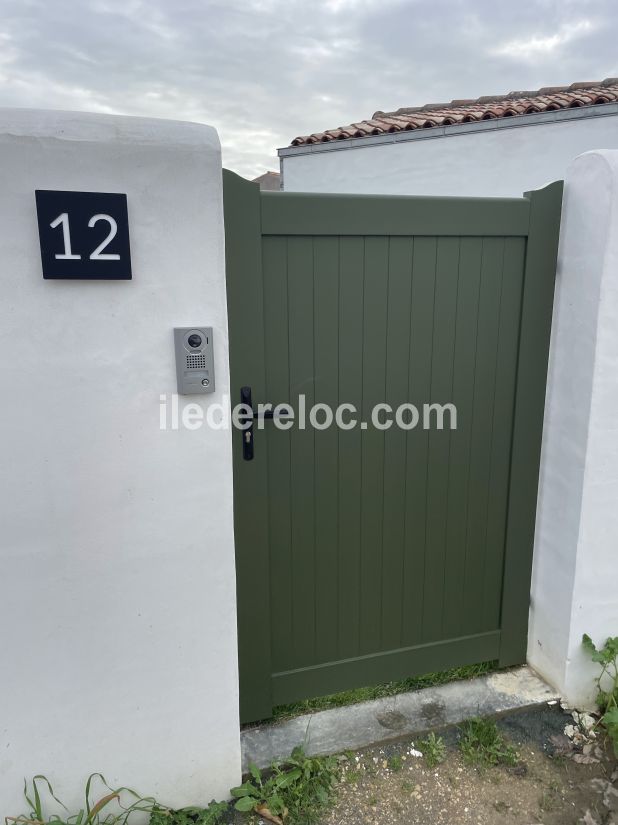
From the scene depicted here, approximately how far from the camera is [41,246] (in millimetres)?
1502

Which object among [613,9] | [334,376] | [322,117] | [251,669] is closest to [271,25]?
[322,117]

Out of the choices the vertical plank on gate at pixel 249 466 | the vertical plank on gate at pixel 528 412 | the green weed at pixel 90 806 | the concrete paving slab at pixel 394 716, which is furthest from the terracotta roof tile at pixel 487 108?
the green weed at pixel 90 806

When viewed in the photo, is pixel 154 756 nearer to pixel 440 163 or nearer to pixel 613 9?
pixel 440 163

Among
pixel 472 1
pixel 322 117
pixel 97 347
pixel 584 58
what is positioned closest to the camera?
pixel 97 347

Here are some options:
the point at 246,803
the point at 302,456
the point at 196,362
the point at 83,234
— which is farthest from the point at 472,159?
the point at 246,803

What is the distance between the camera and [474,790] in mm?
2025

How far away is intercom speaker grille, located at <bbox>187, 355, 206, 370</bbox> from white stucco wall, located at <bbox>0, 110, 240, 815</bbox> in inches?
2.7

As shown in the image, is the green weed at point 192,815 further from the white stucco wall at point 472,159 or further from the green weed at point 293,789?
the white stucco wall at point 472,159

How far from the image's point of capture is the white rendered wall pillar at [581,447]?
2.12m

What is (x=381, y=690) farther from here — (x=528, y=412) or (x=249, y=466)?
(x=528, y=412)

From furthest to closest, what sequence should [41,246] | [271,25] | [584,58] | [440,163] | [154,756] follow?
[584,58] → [440,163] → [271,25] → [154,756] → [41,246]

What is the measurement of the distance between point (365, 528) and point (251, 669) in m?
0.73

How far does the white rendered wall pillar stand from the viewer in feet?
6.95

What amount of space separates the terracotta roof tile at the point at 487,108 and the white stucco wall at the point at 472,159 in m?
0.13
